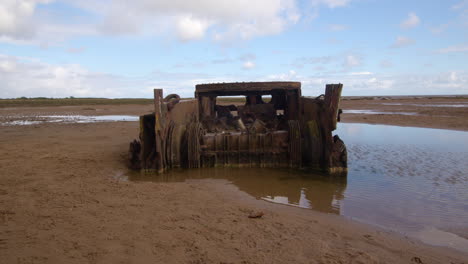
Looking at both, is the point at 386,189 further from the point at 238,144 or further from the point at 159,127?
the point at 159,127

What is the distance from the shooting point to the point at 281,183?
18.1 feet

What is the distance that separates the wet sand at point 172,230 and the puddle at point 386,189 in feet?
1.19

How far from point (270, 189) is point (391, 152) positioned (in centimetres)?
507

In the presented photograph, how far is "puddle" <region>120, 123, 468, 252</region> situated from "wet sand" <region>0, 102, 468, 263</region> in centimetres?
36

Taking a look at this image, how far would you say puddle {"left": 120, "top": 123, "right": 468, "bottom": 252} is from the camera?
380 centimetres

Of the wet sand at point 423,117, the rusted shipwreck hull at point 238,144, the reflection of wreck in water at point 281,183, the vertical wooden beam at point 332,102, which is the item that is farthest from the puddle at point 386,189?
the wet sand at point 423,117

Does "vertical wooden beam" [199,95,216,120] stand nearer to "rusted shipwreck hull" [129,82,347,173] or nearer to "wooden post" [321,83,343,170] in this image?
"rusted shipwreck hull" [129,82,347,173]

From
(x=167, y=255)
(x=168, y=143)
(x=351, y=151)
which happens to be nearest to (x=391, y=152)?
(x=351, y=151)

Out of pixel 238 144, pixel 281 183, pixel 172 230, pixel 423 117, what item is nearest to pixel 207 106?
pixel 238 144

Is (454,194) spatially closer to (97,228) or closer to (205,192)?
(205,192)

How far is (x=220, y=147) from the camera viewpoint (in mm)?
6676

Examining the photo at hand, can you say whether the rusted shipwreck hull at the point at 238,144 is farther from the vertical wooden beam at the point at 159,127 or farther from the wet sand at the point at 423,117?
the wet sand at the point at 423,117

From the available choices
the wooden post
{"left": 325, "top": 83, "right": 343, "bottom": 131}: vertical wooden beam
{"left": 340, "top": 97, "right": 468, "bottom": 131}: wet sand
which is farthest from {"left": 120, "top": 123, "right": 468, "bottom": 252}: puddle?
{"left": 340, "top": 97, "right": 468, "bottom": 131}: wet sand

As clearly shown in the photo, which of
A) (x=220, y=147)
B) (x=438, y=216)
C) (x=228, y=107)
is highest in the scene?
(x=228, y=107)
